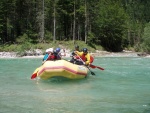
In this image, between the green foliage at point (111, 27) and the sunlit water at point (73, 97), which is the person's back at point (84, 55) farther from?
the green foliage at point (111, 27)

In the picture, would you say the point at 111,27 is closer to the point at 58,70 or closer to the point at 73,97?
the point at 58,70

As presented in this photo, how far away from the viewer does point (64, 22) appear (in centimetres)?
4947

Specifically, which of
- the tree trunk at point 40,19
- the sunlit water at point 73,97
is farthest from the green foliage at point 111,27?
the sunlit water at point 73,97

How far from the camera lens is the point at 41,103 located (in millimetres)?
8398

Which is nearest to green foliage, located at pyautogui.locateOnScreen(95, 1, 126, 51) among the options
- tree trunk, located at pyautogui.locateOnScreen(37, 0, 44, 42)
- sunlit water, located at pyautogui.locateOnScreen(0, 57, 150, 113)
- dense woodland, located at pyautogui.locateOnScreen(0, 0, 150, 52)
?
dense woodland, located at pyautogui.locateOnScreen(0, 0, 150, 52)

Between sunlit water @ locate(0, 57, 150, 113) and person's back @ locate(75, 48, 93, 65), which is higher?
person's back @ locate(75, 48, 93, 65)

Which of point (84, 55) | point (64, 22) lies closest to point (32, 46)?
point (64, 22)

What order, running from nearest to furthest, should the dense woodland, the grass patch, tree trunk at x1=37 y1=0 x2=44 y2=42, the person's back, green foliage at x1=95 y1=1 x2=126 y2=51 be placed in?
the person's back → the grass patch → the dense woodland → tree trunk at x1=37 y1=0 x2=44 y2=42 → green foliage at x1=95 y1=1 x2=126 y2=51

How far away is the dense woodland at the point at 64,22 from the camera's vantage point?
4209cm

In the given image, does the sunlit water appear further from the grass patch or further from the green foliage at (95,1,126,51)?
the green foliage at (95,1,126,51)

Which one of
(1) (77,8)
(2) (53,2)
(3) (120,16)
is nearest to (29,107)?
(2) (53,2)

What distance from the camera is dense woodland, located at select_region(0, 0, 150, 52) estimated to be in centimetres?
4209

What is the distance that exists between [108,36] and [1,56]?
2047 centimetres

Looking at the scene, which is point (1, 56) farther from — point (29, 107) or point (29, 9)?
point (29, 107)
